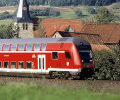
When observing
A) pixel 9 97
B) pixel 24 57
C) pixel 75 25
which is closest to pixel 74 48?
pixel 24 57

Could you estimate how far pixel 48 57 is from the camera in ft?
92.9

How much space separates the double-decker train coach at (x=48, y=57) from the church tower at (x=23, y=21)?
93.2 metres

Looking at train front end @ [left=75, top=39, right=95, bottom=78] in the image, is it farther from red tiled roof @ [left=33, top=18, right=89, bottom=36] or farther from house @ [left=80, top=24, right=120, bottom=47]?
Answer: red tiled roof @ [left=33, top=18, right=89, bottom=36]

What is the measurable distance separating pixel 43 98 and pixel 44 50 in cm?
1183

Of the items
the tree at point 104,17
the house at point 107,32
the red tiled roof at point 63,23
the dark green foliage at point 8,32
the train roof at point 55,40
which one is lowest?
the red tiled roof at point 63,23

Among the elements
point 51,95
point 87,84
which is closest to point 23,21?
point 87,84

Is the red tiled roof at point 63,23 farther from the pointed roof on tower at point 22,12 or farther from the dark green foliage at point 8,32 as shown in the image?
the dark green foliage at point 8,32

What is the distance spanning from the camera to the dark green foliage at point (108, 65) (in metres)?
33.9

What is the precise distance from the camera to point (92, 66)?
27984mm

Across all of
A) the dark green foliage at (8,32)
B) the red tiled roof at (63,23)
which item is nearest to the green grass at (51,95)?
the dark green foliage at (8,32)

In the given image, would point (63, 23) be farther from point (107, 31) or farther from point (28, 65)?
point (28, 65)

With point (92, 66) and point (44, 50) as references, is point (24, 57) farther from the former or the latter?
point (92, 66)

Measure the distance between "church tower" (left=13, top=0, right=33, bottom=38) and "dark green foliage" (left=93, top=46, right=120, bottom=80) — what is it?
3520 inches

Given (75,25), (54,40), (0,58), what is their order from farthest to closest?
1. (75,25)
2. (0,58)
3. (54,40)
